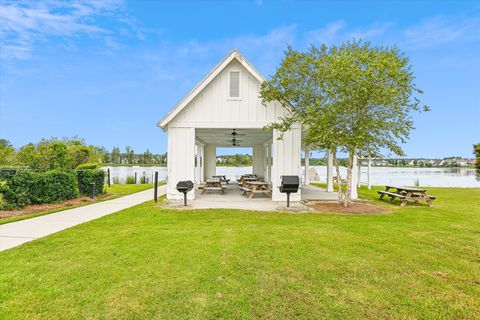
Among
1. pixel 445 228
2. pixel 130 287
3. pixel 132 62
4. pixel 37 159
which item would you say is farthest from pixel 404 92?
pixel 132 62

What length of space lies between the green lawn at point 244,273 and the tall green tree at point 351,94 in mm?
3665

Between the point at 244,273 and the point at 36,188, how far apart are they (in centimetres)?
895

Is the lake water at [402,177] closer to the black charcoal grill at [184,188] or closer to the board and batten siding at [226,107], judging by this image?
the board and batten siding at [226,107]

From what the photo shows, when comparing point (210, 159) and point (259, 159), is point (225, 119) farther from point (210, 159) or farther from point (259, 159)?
point (259, 159)

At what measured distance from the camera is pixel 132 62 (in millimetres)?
21234

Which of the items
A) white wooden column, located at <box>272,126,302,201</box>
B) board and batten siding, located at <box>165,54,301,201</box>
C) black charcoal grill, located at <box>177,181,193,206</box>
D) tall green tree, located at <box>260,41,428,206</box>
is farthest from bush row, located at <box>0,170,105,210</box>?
tall green tree, located at <box>260,41,428,206</box>

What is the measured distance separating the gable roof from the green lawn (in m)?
5.28

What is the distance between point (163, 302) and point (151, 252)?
5.84 feet

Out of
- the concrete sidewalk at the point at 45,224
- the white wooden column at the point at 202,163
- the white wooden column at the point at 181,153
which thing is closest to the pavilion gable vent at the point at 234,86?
the white wooden column at the point at 181,153

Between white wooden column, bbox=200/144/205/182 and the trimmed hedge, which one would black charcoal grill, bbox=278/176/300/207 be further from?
white wooden column, bbox=200/144/205/182

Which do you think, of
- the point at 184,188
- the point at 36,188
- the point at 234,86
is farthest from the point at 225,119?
the point at 36,188

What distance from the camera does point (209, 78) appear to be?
11.1 m

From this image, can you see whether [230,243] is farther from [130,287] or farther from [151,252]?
[130,287]

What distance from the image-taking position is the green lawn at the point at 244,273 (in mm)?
3082
